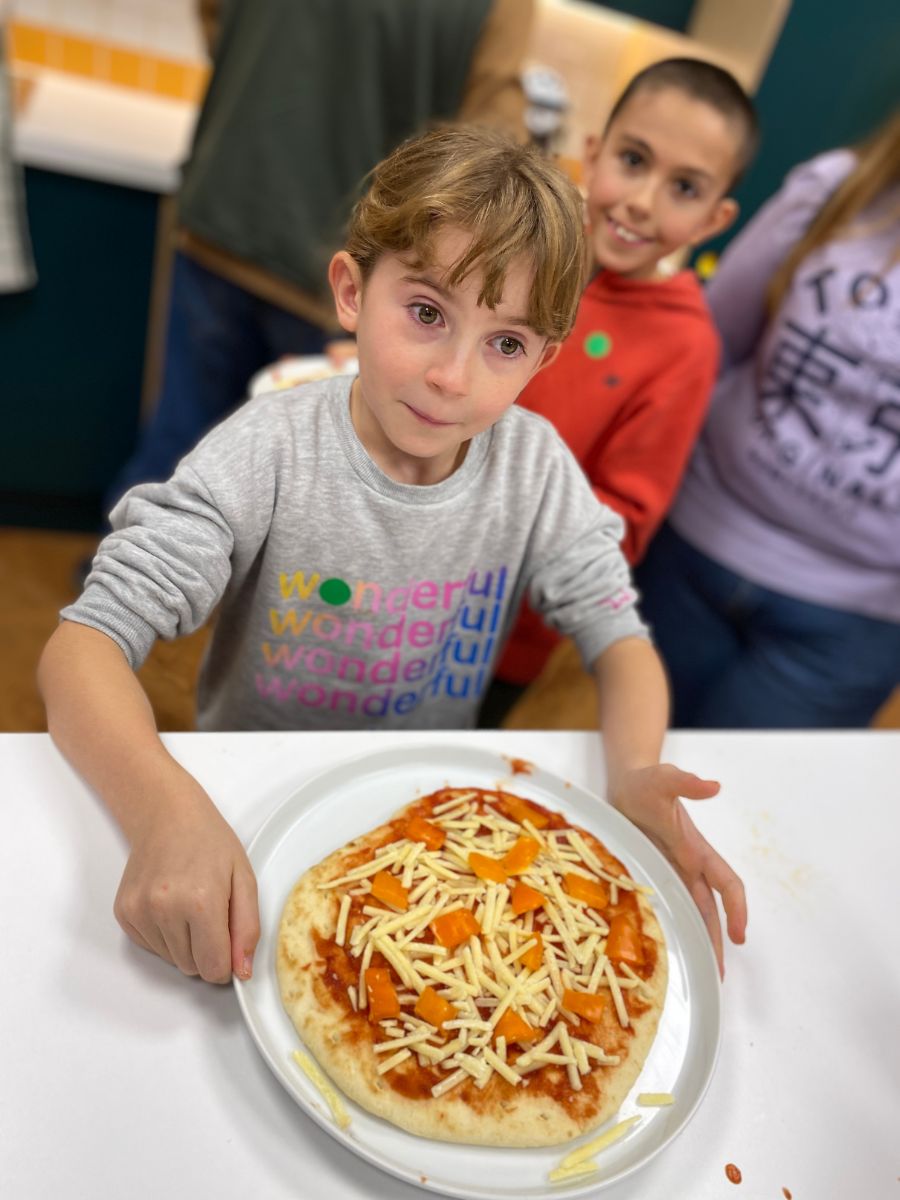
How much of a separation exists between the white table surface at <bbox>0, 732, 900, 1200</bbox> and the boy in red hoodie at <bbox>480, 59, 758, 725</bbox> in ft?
1.48

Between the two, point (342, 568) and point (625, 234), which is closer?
point (342, 568)

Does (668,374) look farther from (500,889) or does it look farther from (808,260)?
(500,889)

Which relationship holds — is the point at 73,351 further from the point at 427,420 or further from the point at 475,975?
the point at 475,975

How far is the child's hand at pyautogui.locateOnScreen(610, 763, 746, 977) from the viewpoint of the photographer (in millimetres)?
773

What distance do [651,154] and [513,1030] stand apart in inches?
37.4

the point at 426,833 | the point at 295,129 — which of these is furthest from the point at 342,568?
the point at 295,129

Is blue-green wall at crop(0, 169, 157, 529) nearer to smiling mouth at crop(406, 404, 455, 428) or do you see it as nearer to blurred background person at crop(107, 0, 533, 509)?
blurred background person at crop(107, 0, 533, 509)

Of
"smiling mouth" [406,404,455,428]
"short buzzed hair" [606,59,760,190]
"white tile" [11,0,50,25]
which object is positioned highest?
"short buzzed hair" [606,59,760,190]

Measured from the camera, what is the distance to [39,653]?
214 centimetres

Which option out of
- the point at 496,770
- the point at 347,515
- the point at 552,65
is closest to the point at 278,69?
the point at 552,65

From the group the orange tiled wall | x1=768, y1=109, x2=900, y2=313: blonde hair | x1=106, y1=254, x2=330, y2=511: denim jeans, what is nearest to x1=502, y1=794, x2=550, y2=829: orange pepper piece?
x1=768, y1=109, x2=900, y2=313: blonde hair

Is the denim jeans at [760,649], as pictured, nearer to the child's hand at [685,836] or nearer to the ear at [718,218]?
the ear at [718,218]

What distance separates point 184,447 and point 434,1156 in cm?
174

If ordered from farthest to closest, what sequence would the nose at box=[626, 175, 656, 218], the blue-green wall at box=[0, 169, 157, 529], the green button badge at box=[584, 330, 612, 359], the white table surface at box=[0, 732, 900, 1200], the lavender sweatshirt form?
the blue-green wall at box=[0, 169, 157, 529]
the lavender sweatshirt
the green button badge at box=[584, 330, 612, 359]
the nose at box=[626, 175, 656, 218]
the white table surface at box=[0, 732, 900, 1200]
